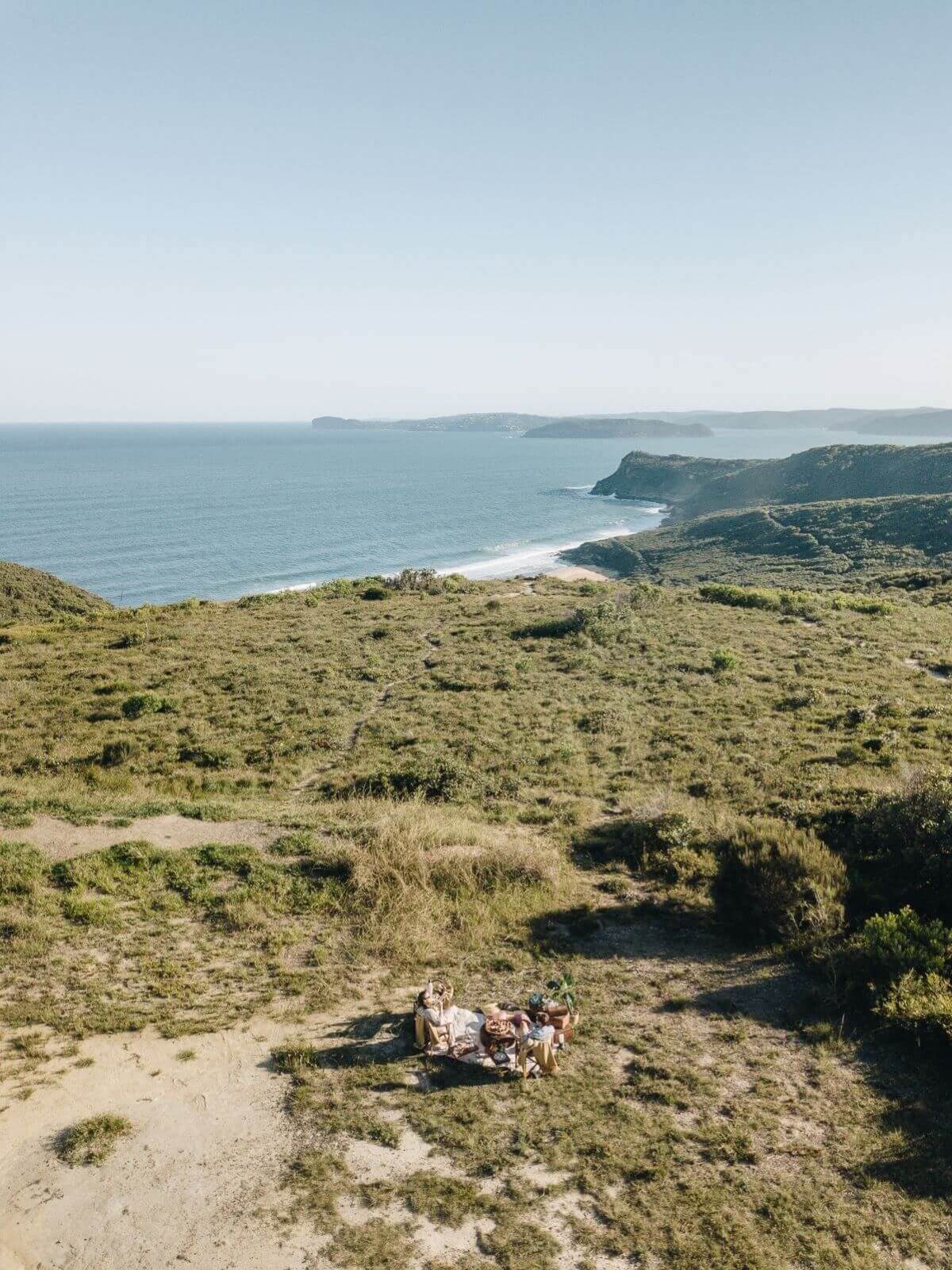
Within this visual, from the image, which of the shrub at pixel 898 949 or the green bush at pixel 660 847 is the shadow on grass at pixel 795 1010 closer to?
the shrub at pixel 898 949

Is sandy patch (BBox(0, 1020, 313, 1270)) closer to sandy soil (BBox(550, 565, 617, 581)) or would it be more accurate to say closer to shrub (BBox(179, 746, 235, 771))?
shrub (BBox(179, 746, 235, 771))

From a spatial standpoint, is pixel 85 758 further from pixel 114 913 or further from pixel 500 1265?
pixel 500 1265

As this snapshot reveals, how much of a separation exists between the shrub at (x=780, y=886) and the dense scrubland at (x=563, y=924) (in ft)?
0.19

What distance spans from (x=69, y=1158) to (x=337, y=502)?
146577mm

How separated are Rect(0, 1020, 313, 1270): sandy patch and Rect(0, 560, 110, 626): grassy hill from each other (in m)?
46.5

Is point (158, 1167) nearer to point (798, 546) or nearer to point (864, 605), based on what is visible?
point (864, 605)

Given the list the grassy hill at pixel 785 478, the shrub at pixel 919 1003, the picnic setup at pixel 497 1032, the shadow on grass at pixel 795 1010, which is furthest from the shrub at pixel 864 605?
the grassy hill at pixel 785 478

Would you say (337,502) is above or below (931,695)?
above

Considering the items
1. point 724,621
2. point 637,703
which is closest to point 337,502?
point 724,621

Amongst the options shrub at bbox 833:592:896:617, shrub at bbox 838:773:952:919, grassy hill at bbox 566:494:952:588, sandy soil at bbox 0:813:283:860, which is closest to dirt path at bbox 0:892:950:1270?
shrub at bbox 838:773:952:919

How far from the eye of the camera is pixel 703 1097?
8336mm

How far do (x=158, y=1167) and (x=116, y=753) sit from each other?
49.3 ft

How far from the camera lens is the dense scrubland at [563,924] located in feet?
23.5

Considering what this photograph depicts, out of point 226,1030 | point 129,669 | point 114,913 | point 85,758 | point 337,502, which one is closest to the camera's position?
point 226,1030
